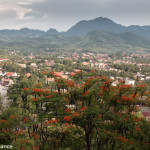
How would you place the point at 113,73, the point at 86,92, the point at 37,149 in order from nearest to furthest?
the point at 86,92 → the point at 37,149 → the point at 113,73

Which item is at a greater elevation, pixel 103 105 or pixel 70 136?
pixel 103 105

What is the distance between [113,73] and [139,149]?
66954mm

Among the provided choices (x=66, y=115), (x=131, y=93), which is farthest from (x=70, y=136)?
(x=131, y=93)

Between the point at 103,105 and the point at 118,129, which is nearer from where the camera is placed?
the point at 118,129

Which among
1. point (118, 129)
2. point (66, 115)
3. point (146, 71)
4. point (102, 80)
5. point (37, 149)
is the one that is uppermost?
point (102, 80)

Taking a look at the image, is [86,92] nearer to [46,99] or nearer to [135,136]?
[46,99]

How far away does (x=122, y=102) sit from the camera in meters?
9.68

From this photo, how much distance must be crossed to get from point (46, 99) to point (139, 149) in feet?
22.4

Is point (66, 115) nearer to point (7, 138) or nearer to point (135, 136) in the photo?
point (135, 136)

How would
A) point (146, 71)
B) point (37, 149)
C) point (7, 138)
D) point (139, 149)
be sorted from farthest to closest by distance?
point (146, 71), point (7, 138), point (37, 149), point (139, 149)

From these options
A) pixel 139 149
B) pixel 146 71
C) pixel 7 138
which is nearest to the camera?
pixel 139 149

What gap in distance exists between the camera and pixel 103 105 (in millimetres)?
10852

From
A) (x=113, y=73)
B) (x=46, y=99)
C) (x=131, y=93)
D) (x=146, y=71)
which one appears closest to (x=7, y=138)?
(x=46, y=99)

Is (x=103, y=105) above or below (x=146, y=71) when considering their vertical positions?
above
